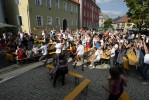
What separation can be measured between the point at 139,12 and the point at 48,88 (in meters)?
26.5

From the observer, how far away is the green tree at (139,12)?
95.6 feet

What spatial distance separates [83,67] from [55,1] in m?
21.1

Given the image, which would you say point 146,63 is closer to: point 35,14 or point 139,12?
point 35,14

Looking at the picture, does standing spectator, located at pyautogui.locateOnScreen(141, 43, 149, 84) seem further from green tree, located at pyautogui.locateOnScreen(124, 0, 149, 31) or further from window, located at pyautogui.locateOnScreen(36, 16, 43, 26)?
green tree, located at pyautogui.locateOnScreen(124, 0, 149, 31)

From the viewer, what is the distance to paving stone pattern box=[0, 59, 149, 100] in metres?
6.90

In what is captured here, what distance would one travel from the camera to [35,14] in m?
24.4

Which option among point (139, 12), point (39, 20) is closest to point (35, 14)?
point (39, 20)

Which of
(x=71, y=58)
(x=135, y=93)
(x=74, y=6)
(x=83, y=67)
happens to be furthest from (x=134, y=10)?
(x=135, y=93)

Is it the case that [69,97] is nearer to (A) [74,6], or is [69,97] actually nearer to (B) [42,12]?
(B) [42,12]

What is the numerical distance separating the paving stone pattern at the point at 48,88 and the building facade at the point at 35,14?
50.5 ft

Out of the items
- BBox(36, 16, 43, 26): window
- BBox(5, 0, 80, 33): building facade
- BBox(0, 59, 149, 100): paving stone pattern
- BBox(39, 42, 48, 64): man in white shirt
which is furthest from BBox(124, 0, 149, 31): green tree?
BBox(0, 59, 149, 100): paving stone pattern

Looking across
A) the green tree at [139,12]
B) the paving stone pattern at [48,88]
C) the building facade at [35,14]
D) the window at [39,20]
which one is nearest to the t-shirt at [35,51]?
the paving stone pattern at [48,88]

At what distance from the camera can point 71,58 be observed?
531 inches

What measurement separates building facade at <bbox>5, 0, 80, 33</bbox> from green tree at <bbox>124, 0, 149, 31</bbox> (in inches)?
486
